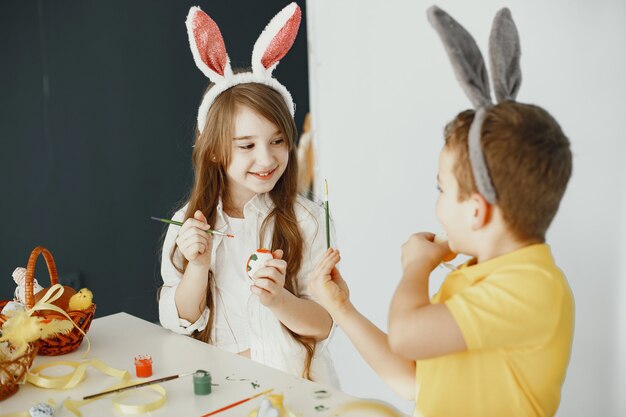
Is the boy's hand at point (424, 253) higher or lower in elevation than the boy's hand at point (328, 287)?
higher

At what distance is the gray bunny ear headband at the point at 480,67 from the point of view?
3.00 feet

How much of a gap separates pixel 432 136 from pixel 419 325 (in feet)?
4.41

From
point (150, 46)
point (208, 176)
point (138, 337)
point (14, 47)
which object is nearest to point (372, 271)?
point (208, 176)

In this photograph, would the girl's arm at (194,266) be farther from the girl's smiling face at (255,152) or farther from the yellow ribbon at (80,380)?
the yellow ribbon at (80,380)

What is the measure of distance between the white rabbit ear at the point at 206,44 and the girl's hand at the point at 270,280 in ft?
1.80

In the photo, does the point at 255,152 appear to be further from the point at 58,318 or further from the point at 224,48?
the point at 58,318

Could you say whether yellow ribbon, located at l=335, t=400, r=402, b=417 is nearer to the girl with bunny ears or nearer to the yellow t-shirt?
the yellow t-shirt

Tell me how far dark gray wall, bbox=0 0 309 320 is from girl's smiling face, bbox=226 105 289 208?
1.74 metres

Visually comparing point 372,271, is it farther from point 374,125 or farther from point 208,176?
point 208,176

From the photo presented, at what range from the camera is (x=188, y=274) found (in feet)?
5.39

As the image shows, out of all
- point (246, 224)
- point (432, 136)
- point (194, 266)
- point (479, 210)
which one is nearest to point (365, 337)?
point (479, 210)

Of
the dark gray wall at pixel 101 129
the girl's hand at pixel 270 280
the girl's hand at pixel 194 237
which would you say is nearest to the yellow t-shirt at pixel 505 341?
the girl's hand at pixel 270 280

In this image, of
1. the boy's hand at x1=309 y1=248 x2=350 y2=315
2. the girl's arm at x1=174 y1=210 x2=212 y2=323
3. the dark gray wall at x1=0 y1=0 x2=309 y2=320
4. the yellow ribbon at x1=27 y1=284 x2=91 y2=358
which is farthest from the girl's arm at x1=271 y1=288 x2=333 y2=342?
the dark gray wall at x1=0 y1=0 x2=309 y2=320

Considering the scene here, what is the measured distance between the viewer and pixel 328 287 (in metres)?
1.20
